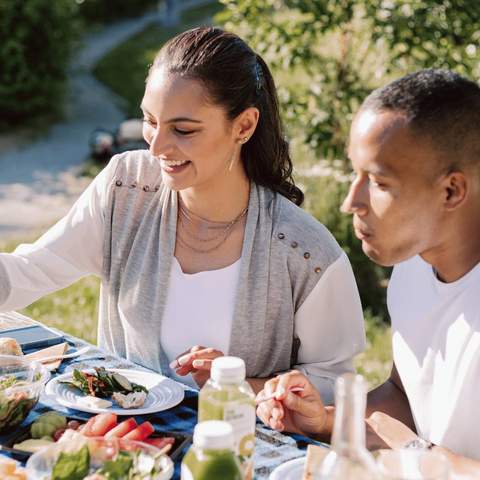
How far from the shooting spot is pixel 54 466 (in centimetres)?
176

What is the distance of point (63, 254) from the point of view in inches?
114

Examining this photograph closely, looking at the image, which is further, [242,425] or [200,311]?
[200,311]

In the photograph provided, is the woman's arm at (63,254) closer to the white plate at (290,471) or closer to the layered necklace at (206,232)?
the layered necklace at (206,232)

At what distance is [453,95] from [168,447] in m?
0.93

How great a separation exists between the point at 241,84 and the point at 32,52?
9013 millimetres

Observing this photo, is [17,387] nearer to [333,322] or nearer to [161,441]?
[161,441]

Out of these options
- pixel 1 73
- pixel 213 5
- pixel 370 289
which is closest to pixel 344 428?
pixel 370 289

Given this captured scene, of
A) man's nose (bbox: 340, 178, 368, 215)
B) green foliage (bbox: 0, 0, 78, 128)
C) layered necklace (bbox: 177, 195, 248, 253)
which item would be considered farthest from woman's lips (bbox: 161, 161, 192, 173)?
green foliage (bbox: 0, 0, 78, 128)

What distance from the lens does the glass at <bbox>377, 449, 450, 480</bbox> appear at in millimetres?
1548

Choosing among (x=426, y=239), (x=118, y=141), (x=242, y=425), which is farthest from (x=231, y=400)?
(x=118, y=141)

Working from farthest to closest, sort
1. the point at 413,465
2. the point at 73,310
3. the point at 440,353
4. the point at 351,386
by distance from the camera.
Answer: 1. the point at 73,310
2. the point at 440,353
3. the point at 413,465
4. the point at 351,386

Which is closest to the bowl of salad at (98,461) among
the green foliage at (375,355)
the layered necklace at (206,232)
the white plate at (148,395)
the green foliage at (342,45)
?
the white plate at (148,395)

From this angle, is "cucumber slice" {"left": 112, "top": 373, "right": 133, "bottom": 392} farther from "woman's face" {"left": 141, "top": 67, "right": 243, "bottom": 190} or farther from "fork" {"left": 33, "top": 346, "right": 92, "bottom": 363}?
"woman's face" {"left": 141, "top": 67, "right": 243, "bottom": 190}

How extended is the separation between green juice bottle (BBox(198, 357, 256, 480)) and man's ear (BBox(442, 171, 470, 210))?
1.90 feet
